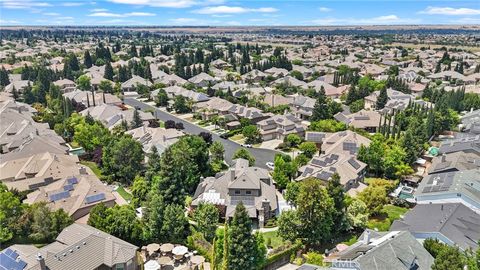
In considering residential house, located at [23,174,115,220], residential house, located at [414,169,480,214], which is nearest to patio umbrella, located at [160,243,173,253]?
residential house, located at [23,174,115,220]

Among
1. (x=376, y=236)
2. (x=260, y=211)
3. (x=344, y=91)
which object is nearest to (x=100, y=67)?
(x=344, y=91)

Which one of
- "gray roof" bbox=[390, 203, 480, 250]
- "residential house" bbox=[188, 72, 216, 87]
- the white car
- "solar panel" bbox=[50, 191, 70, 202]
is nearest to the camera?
"gray roof" bbox=[390, 203, 480, 250]

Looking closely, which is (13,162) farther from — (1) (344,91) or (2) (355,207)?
(1) (344,91)

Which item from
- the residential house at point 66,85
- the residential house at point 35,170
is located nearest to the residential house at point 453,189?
the residential house at point 35,170

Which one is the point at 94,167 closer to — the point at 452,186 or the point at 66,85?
the point at 452,186

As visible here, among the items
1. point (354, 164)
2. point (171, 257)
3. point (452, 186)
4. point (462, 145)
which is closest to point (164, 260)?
point (171, 257)

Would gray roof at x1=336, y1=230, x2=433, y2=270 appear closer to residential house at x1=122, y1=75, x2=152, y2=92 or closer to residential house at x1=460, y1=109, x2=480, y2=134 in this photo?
residential house at x1=460, y1=109, x2=480, y2=134

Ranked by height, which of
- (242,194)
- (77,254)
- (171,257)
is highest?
(77,254)
